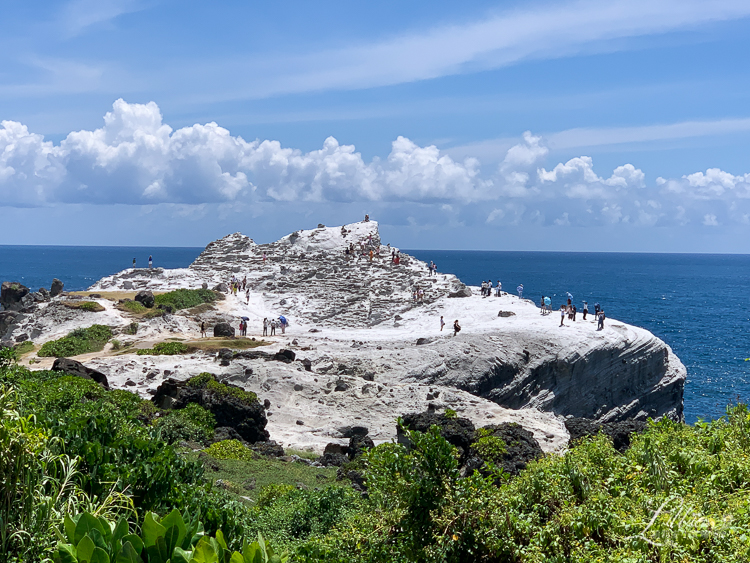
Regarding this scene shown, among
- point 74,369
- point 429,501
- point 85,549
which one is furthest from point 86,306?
point 85,549

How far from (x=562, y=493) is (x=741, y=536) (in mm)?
2834

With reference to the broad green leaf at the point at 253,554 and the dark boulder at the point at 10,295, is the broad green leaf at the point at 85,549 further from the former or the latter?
the dark boulder at the point at 10,295

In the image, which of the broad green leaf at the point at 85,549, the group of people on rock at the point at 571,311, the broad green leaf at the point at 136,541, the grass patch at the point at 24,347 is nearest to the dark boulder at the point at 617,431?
the broad green leaf at the point at 136,541

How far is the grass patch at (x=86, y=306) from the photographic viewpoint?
45.9 metres

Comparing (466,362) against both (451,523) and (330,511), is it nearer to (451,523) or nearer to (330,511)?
(330,511)

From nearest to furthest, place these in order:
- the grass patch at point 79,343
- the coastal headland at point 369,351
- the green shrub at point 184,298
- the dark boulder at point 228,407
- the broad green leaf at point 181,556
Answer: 1. the broad green leaf at point 181,556
2. the dark boulder at point 228,407
3. the coastal headland at point 369,351
4. the grass patch at point 79,343
5. the green shrub at point 184,298

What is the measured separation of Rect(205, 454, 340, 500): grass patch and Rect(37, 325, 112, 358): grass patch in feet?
71.7

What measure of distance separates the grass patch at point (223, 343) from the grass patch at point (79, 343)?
5934 mm

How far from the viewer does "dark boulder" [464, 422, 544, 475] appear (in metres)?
18.5

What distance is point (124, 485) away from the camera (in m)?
9.59

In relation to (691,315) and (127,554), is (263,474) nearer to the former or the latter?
(127,554)

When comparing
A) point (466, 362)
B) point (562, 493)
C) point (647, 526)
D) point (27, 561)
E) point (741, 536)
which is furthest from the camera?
point (466, 362)

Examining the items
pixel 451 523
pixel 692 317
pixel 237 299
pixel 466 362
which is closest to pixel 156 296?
pixel 237 299

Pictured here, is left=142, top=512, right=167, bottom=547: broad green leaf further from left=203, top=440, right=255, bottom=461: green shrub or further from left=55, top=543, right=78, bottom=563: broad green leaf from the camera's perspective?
left=203, top=440, right=255, bottom=461: green shrub
